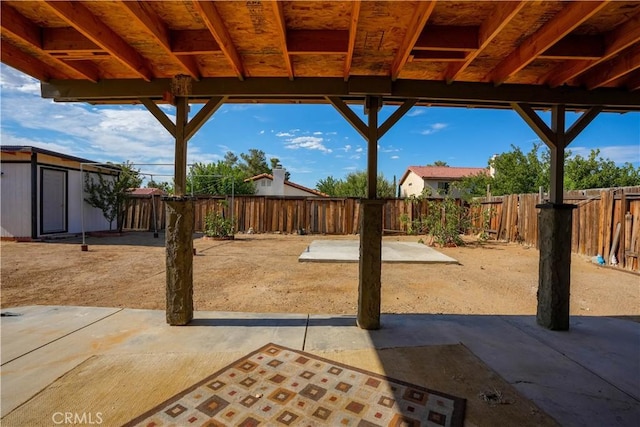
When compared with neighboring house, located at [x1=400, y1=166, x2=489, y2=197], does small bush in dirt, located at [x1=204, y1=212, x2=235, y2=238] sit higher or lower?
lower

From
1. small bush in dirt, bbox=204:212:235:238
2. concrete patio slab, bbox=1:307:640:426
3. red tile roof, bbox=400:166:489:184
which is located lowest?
concrete patio slab, bbox=1:307:640:426

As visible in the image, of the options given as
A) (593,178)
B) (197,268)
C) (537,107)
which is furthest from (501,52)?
(593,178)

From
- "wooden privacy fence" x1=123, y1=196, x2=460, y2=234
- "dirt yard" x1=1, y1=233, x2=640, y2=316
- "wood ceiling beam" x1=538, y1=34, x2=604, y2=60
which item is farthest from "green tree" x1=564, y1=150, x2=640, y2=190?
"wood ceiling beam" x1=538, y1=34, x2=604, y2=60

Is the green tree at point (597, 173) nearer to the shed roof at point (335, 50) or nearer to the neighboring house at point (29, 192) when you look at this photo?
the shed roof at point (335, 50)

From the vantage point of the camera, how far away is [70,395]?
1901 mm

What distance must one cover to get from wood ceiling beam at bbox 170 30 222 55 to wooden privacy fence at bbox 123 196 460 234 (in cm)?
1062

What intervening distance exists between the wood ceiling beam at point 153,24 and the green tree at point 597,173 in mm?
21659

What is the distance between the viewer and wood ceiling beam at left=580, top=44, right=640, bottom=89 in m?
2.36

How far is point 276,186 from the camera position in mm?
23453

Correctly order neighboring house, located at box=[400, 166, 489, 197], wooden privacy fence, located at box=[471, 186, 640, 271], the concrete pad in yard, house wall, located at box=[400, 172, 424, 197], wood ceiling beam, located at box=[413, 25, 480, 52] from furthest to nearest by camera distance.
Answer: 1. house wall, located at box=[400, 172, 424, 197]
2. neighboring house, located at box=[400, 166, 489, 197]
3. the concrete pad in yard
4. wooden privacy fence, located at box=[471, 186, 640, 271]
5. wood ceiling beam, located at box=[413, 25, 480, 52]

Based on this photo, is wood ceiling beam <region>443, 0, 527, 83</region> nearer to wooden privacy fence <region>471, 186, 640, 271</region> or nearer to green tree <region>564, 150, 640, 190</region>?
wooden privacy fence <region>471, 186, 640, 271</region>

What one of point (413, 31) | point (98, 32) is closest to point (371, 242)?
point (413, 31)

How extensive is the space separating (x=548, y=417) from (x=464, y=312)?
7.30 feet

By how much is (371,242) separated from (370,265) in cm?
23
